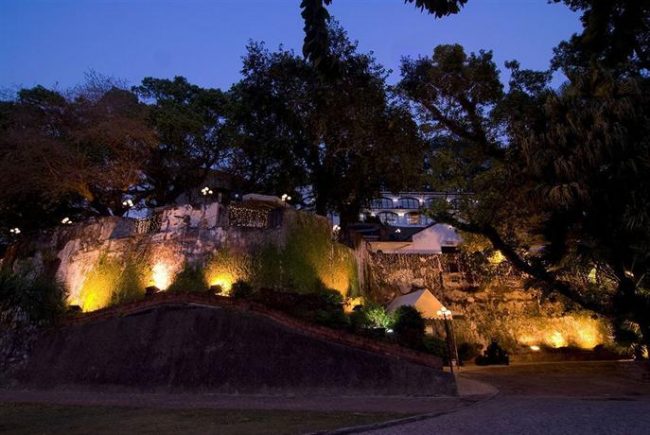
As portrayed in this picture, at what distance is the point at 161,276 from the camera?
683 inches

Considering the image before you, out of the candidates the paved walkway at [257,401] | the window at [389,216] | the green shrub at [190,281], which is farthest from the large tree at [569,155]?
the window at [389,216]

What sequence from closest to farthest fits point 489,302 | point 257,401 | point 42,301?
1. point 257,401
2. point 42,301
3. point 489,302

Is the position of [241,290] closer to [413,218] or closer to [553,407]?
[553,407]

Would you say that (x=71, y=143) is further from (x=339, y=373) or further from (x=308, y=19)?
(x=308, y=19)

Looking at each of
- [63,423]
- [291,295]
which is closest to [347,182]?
[291,295]

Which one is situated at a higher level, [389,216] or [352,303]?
[389,216]

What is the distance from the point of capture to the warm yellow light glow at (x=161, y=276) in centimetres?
1719

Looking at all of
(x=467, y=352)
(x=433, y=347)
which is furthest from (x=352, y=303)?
(x=433, y=347)

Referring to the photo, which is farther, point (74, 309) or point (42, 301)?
point (74, 309)

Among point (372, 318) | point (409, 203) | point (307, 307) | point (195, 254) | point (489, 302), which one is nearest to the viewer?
point (307, 307)

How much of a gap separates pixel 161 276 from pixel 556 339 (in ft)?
60.3

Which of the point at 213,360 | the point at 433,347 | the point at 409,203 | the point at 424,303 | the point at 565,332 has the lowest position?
the point at 213,360

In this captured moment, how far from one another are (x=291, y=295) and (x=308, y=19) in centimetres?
1102

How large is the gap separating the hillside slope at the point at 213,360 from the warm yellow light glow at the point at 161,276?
10.1 feet
